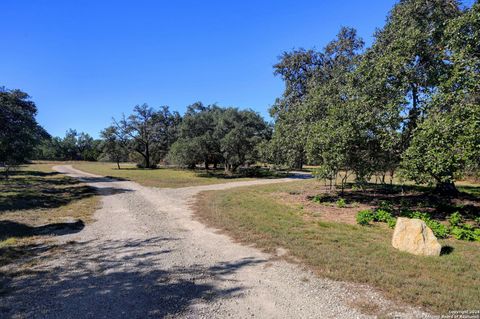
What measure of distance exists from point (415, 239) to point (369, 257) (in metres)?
1.25

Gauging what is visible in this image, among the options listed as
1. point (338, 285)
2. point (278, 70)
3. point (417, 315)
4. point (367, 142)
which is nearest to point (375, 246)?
point (338, 285)

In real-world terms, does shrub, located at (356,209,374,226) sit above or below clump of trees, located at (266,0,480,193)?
below

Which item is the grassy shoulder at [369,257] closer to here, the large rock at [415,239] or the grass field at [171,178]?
the large rock at [415,239]

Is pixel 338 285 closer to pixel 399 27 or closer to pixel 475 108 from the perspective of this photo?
pixel 475 108

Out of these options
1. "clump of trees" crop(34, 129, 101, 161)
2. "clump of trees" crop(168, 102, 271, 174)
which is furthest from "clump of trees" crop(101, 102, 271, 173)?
"clump of trees" crop(34, 129, 101, 161)

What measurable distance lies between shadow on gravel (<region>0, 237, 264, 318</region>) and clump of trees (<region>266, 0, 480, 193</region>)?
20.3 feet

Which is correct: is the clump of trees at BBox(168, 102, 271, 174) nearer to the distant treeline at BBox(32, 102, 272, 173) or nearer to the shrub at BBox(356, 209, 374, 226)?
the distant treeline at BBox(32, 102, 272, 173)

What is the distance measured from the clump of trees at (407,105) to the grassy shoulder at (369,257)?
8.06ft

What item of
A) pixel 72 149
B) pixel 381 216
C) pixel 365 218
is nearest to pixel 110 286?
pixel 365 218

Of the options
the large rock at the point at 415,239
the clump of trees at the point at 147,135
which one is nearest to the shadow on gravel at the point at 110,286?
the large rock at the point at 415,239

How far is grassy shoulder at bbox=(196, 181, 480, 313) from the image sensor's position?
3.84m

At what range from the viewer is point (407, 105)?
9297 mm

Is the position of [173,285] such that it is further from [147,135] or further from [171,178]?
[147,135]

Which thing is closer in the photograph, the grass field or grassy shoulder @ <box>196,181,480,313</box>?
grassy shoulder @ <box>196,181,480,313</box>
